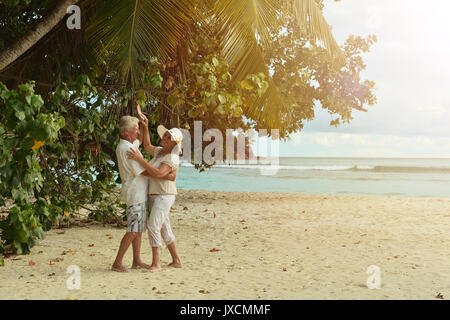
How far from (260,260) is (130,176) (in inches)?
91.6

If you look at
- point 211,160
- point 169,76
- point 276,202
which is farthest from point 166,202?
point 276,202

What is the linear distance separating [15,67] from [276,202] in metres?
9.46

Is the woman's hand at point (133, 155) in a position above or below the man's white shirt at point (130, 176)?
above

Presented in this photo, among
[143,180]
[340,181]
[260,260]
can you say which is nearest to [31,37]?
[143,180]

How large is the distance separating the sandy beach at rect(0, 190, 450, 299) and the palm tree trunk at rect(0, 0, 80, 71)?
261cm

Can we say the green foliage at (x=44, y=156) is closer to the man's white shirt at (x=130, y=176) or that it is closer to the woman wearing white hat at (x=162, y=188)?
the man's white shirt at (x=130, y=176)

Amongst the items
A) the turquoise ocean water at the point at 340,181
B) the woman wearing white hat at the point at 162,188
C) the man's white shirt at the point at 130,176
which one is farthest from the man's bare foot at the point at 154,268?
the turquoise ocean water at the point at 340,181

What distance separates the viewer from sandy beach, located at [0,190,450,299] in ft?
16.8

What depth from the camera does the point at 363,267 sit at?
21.1 feet

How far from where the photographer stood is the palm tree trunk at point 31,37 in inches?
265

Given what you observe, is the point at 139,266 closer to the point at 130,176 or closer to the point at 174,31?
the point at 130,176

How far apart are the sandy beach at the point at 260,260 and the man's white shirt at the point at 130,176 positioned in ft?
2.86

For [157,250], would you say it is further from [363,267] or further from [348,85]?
[348,85]

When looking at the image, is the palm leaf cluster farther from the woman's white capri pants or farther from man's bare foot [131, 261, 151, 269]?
man's bare foot [131, 261, 151, 269]
